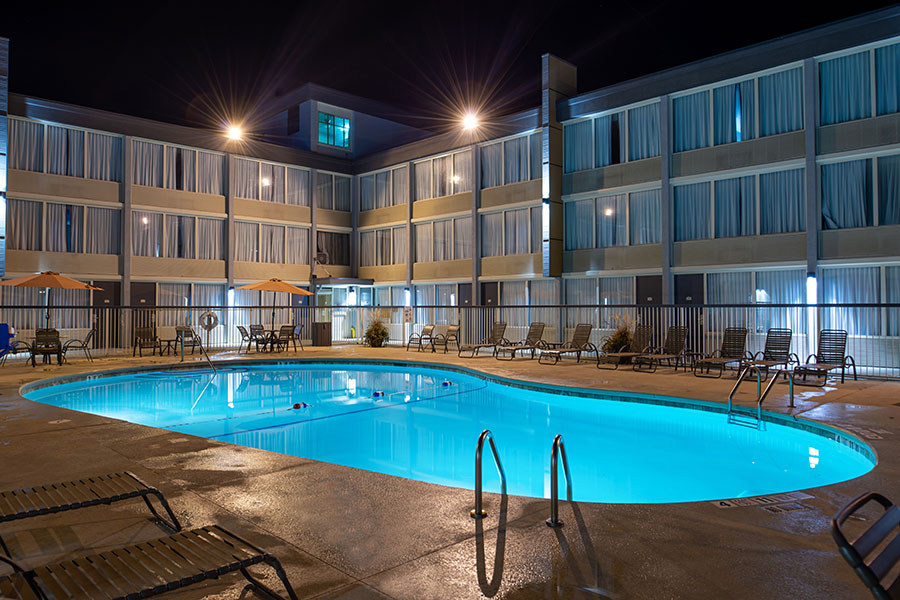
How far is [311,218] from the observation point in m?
26.8

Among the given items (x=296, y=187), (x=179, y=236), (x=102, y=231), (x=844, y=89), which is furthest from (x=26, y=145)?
(x=844, y=89)

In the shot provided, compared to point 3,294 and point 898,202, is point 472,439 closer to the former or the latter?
point 898,202

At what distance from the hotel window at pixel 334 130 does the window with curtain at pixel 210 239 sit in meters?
8.28

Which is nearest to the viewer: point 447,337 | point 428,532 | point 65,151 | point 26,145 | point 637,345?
point 428,532

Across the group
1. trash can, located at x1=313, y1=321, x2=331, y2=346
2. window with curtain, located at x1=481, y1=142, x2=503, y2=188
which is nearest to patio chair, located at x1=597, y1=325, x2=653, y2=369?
window with curtain, located at x1=481, y1=142, x2=503, y2=188

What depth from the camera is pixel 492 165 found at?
76.1 ft

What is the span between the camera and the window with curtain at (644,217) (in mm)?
19078

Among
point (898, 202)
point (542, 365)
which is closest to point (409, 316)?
point (542, 365)

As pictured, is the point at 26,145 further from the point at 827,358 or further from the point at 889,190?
the point at 889,190

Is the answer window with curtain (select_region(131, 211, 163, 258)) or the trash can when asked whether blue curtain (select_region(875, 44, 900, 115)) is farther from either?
window with curtain (select_region(131, 211, 163, 258))

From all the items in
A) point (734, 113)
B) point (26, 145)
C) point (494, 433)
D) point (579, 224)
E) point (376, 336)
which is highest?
point (734, 113)

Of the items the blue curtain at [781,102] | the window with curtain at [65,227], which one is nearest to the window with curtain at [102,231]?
the window with curtain at [65,227]

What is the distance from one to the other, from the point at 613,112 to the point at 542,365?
952 cm

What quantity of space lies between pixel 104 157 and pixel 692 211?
777 inches
